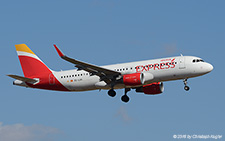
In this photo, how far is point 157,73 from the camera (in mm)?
48562

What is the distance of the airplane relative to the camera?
159ft

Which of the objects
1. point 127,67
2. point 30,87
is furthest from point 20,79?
point 127,67

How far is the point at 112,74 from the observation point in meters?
50.1

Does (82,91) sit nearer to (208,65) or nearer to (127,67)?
(127,67)

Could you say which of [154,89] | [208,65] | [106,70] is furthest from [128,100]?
[208,65]

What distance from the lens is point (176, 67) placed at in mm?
48406

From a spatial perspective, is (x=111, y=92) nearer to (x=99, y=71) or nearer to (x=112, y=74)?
(x=112, y=74)

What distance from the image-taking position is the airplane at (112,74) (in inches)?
1908

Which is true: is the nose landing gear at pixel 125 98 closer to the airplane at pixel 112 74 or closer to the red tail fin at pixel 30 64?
the airplane at pixel 112 74

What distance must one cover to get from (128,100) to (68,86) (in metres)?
7.55

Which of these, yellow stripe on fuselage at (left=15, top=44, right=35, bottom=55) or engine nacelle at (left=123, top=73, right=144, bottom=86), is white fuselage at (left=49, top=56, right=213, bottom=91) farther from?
yellow stripe on fuselage at (left=15, top=44, right=35, bottom=55)

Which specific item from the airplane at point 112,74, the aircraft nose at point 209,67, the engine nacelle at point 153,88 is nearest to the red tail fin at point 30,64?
the airplane at point 112,74

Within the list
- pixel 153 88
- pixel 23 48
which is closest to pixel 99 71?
pixel 153 88

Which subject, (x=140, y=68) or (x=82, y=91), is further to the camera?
(x=82, y=91)
